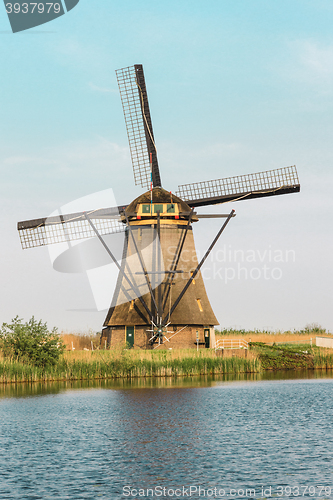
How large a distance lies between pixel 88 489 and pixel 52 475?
122 cm

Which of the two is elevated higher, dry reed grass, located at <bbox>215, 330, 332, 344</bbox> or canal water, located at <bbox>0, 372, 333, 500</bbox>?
dry reed grass, located at <bbox>215, 330, 332, 344</bbox>

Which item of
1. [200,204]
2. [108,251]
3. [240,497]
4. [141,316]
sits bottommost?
[240,497]

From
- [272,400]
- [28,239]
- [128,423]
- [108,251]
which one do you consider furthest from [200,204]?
[128,423]

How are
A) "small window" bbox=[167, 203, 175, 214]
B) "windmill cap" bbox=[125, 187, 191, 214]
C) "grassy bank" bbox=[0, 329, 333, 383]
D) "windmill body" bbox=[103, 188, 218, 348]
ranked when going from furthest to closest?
"windmill cap" bbox=[125, 187, 191, 214] < "small window" bbox=[167, 203, 175, 214] < "windmill body" bbox=[103, 188, 218, 348] < "grassy bank" bbox=[0, 329, 333, 383]

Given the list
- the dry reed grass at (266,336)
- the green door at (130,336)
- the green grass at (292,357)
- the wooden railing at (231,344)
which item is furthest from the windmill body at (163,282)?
the dry reed grass at (266,336)

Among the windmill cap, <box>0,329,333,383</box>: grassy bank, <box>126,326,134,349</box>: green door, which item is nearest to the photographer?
<box>0,329,333,383</box>: grassy bank

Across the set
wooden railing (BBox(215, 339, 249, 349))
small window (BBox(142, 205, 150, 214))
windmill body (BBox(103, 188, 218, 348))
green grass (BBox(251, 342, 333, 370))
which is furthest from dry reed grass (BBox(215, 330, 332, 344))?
small window (BBox(142, 205, 150, 214))

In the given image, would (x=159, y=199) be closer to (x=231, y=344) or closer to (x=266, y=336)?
(x=231, y=344)

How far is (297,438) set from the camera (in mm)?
13914

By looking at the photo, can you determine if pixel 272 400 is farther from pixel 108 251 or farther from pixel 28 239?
Answer: pixel 28 239

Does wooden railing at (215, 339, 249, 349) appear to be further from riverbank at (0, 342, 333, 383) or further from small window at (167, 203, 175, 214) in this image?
small window at (167, 203, 175, 214)

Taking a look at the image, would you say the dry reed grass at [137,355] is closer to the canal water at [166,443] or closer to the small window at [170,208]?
the canal water at [166,443]

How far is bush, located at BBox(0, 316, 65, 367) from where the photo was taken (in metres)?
26.7

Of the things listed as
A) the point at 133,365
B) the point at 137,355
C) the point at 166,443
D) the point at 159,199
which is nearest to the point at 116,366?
the point at 133,365
